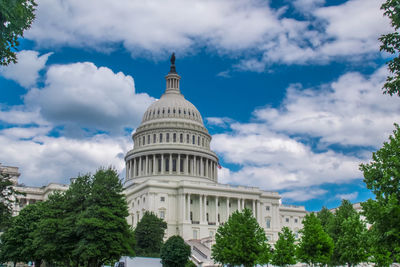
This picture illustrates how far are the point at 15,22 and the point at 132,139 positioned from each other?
12116 centimetres

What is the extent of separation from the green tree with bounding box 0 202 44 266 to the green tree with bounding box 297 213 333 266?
120ft

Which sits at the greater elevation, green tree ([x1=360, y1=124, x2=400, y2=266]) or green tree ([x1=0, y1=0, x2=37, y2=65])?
green tree ([x1=0, y1=0, x2=37, y2=65])

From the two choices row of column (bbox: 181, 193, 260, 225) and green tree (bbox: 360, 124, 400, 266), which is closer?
green tree (bbox: 360, 124, 400, 266)

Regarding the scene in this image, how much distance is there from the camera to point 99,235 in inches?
2030

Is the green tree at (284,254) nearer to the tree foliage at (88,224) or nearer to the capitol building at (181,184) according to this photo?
the tree foliage at (88,224)

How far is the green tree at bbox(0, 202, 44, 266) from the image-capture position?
6544cm

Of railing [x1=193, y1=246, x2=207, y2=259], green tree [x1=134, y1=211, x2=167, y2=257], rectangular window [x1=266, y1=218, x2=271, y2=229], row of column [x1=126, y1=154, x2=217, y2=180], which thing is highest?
row of column [x1=126, y1=154, x2=217, y2=180]

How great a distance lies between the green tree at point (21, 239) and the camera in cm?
6544

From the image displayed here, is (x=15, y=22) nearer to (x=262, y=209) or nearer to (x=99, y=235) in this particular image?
(x=99, y=235)

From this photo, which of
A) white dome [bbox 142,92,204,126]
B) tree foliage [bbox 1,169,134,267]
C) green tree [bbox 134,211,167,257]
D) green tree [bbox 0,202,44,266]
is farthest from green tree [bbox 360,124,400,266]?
white dome [bbox 142,92,204,126]

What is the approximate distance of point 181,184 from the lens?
110312 millimetres

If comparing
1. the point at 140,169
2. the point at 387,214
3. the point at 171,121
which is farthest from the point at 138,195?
the point at 387,214

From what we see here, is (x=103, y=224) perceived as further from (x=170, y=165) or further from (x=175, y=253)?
(x=170, y=165)

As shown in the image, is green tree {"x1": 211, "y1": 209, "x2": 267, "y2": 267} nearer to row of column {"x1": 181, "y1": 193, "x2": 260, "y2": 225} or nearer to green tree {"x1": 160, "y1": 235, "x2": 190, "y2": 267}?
green tree {"x1": 160, "y1": 235, "x2": 190, "y2": 267}
